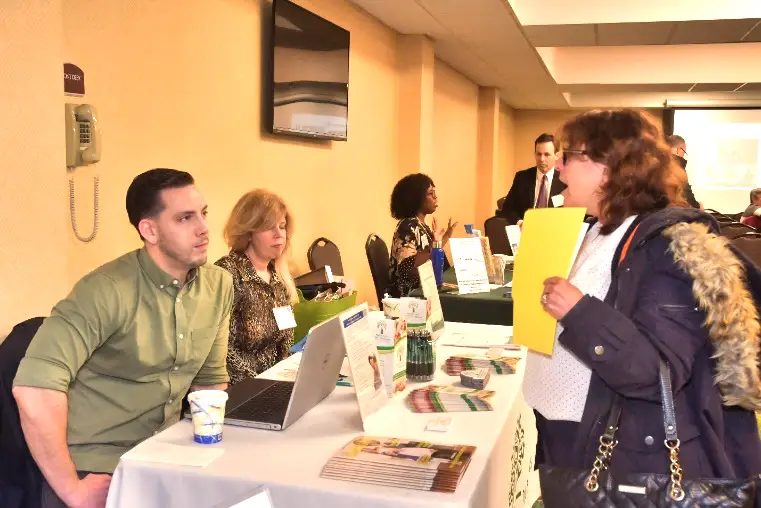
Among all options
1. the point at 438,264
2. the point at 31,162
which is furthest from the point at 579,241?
the point at 438,264

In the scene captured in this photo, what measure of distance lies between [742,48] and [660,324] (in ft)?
31.1

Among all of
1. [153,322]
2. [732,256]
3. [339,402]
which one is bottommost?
[339,402]

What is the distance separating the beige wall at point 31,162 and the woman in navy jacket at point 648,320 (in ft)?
5.10

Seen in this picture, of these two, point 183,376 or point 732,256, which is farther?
point 183,376

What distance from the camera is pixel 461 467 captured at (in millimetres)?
1443

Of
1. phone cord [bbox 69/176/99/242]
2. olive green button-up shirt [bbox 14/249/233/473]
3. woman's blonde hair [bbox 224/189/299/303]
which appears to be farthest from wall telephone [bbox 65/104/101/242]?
olive green button-up shirt [bbox 14/249/233/473]

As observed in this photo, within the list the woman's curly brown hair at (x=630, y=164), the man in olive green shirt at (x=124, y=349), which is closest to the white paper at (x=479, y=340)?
the man in olive green shirt at (x=124, y=349)

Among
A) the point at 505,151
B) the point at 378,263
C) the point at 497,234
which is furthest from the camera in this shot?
the point at 505,151

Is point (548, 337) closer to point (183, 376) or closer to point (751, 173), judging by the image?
point (183, 376)

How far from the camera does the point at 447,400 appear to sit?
188 cm

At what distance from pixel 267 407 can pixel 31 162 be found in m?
1.06

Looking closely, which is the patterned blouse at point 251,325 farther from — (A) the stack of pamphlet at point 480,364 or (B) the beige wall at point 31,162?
(A) the stack of pamphlet at point 480,364

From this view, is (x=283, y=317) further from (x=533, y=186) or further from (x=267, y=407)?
(x=533, y=186)

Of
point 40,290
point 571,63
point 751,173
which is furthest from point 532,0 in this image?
point 751,173
